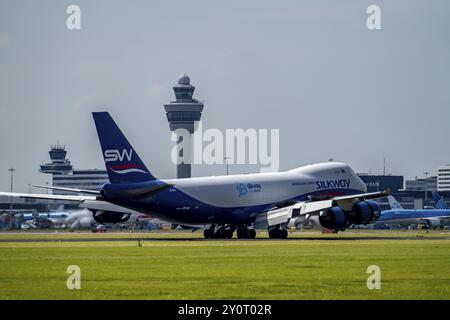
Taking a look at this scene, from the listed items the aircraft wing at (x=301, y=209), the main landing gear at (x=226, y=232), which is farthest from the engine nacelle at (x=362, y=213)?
the main landing gear at (x=226, y=232)

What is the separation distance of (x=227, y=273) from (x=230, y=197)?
47708 mm

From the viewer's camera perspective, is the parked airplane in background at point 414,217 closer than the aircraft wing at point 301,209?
No

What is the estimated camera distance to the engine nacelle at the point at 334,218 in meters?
86.3

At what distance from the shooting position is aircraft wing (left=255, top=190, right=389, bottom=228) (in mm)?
86938

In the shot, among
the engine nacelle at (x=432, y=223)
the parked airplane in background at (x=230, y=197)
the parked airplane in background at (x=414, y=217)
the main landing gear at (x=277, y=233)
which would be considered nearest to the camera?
the parked airplane in background at (x=230, y=197)

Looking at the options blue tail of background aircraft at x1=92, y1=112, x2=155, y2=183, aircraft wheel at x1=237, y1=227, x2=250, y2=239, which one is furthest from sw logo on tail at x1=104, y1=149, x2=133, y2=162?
aircraft wheel at x1=237, y1=227, x2=250, y2=239

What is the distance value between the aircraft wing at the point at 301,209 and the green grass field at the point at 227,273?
21918mm

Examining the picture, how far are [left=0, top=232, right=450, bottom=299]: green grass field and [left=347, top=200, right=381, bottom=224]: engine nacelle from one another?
22.8m

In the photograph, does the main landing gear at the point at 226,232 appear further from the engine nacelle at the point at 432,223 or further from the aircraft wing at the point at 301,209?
the engine nacelle at the point at 432,223

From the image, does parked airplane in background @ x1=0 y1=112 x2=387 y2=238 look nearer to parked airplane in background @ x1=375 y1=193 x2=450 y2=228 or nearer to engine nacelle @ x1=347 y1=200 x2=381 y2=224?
engine nacelle @ x1=347 y1=200 x2=381 y2=224

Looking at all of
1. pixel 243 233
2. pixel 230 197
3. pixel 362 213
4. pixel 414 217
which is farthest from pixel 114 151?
pixel 414 217

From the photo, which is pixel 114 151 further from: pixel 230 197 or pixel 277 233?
pixel 277 233
